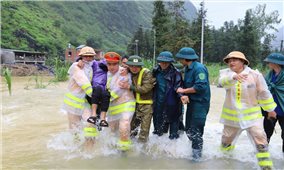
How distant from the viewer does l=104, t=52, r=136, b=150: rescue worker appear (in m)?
5.23

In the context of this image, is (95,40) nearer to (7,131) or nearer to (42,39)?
(42,39)

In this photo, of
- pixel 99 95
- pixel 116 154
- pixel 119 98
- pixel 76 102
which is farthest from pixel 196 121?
pixel 76 102

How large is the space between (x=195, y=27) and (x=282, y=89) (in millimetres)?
36698

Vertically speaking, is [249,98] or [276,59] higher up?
[276,59]

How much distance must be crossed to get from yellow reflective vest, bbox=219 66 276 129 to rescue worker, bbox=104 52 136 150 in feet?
5.06

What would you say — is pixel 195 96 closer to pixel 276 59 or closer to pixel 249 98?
pixel 249 98

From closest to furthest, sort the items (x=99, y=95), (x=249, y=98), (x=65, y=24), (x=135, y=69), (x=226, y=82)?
(x=249, y=98) < (x=226, y=82) < (x=99, y=95) < (x=135, y=69) < (x=65, y=24)

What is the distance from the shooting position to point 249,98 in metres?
4.65

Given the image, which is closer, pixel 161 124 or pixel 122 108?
pixel 122 108

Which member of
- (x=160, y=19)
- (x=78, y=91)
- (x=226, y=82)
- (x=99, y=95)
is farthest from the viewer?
(x=160, y=19)

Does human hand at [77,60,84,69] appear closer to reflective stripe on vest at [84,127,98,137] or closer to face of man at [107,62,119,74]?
face of man at [107,62,119,74]

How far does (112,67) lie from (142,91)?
0.62 m

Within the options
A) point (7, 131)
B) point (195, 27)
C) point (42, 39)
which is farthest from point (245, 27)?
point (42, 39)

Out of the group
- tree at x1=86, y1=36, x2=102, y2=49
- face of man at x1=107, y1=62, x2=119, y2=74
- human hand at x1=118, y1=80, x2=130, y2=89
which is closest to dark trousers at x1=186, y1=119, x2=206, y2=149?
human hand at x1=118, y1=80, x2=130, y2=89
